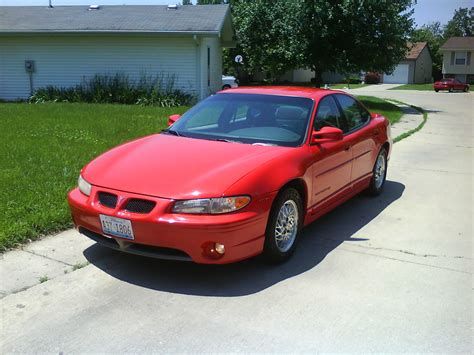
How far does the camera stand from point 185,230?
367cm

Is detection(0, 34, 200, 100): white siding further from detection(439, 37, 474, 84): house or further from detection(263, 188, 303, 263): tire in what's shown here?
detection(439, 37, 474, 84): house

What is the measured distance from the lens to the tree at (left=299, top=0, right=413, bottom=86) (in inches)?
827

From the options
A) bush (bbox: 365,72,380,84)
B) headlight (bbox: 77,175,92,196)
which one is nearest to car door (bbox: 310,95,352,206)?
headlight (bbox: 77,175,92,196)

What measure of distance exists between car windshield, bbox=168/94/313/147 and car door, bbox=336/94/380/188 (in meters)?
0.83

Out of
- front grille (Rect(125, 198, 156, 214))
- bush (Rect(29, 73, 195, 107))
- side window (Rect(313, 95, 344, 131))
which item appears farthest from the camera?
bush (Rect(29, 73, 195, 107))

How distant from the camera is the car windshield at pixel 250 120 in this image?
4.89 metres

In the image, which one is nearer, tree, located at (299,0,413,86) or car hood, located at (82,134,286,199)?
car hood, located at (82,134,286,199)

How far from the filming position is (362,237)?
525cm

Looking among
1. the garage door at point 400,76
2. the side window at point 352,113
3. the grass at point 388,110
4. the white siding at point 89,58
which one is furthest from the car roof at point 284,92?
the garage door at point 400,76

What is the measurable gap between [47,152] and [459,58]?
219ft

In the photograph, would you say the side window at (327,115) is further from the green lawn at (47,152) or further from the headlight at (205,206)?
the green lawn at (47,152)

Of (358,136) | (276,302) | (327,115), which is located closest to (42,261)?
(276,302)

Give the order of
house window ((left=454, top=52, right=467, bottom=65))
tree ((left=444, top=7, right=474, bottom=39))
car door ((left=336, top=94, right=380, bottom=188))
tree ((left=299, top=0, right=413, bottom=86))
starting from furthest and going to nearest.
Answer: tree ((left=444, top=7, right=474, bottom=39)), house window ((left=454, top=52, right=467, bottom=65)), tree ((left=299, top=0, right=413, bottom=86)), car door ((left=336, top=94, right=380, bottom=188))

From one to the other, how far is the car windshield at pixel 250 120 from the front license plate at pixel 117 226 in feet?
4.73
